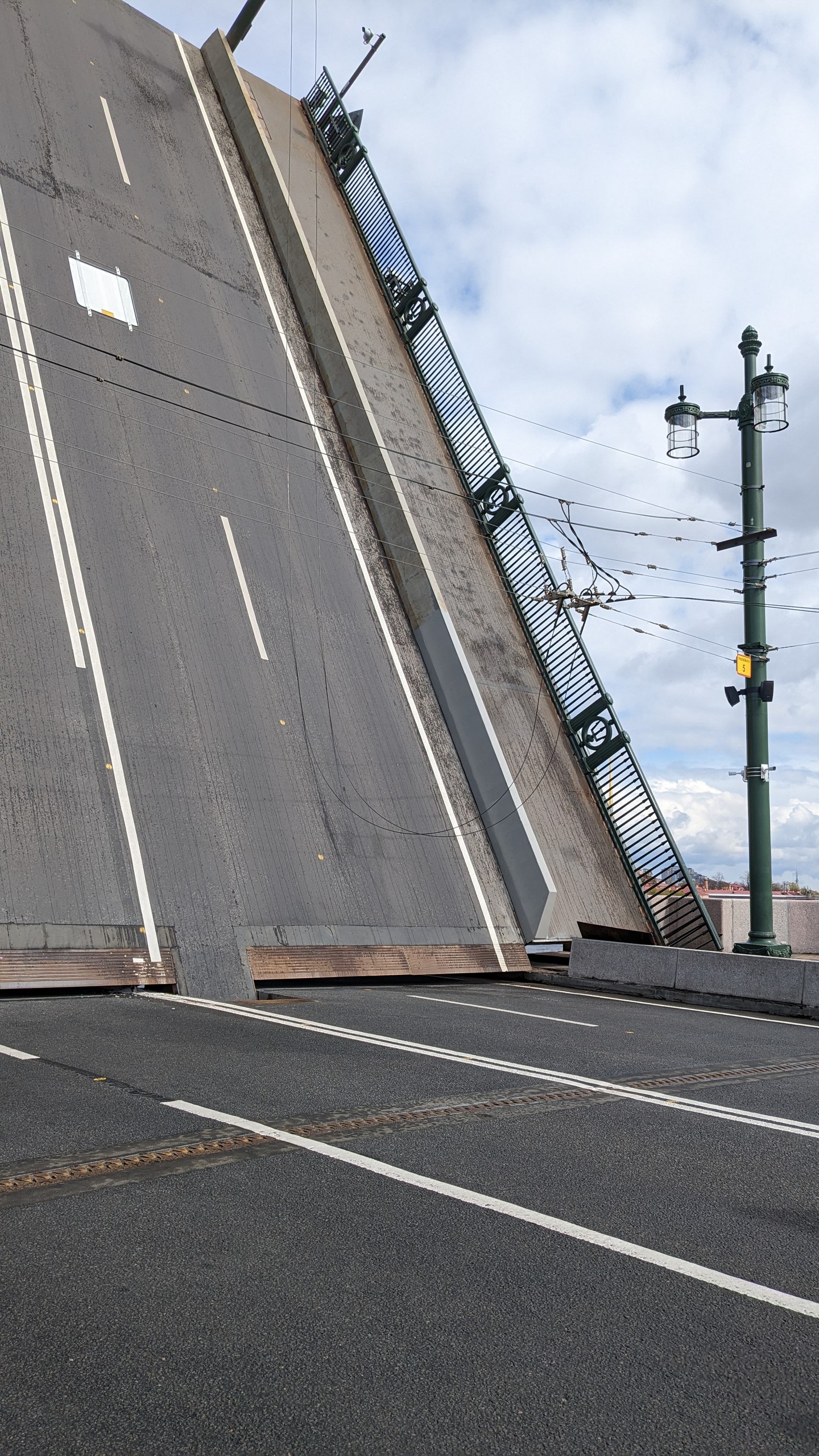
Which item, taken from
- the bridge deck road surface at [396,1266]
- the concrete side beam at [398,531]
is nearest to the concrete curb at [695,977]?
the concrete side beam at [398,531]

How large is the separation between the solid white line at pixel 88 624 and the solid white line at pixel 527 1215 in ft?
20.4

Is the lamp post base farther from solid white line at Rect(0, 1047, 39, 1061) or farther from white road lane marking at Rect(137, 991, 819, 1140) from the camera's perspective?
solid white line at Rect(0, 1047, 39, 1061)

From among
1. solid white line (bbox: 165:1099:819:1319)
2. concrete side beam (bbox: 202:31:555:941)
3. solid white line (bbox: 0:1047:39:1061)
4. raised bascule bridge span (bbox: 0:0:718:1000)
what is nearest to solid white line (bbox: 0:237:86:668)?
raised bascule bridge span (bbox: 0:0:718:1000)

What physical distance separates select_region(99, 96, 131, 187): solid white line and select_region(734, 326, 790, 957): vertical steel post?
12.4 metres

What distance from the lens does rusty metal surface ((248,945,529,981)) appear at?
12.9 metres

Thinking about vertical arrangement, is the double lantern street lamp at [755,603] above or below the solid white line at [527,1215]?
above

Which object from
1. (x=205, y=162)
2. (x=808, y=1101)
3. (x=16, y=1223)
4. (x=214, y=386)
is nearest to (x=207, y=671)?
(x=214, y=386)

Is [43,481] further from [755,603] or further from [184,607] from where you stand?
[755,603]

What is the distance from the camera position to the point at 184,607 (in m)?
15.1

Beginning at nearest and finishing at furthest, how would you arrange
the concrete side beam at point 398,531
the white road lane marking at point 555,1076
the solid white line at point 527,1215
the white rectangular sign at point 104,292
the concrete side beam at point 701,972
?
1. the solid white line at point 527,1215
2. the white road lane marking at point 555,1076
3. the concrete side beam at point 701,972
4. the concrete side beam at point 398,531
5. the white rectangular sign at point 104,292

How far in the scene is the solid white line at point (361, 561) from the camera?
16.7m

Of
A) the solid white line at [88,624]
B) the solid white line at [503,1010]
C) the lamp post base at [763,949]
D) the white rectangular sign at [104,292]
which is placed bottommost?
the lamp post base at [763,949]

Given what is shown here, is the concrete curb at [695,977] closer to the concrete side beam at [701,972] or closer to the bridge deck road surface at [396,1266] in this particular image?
the concrete side beam at [701,972]

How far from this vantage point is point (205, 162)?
23328 millimetres
